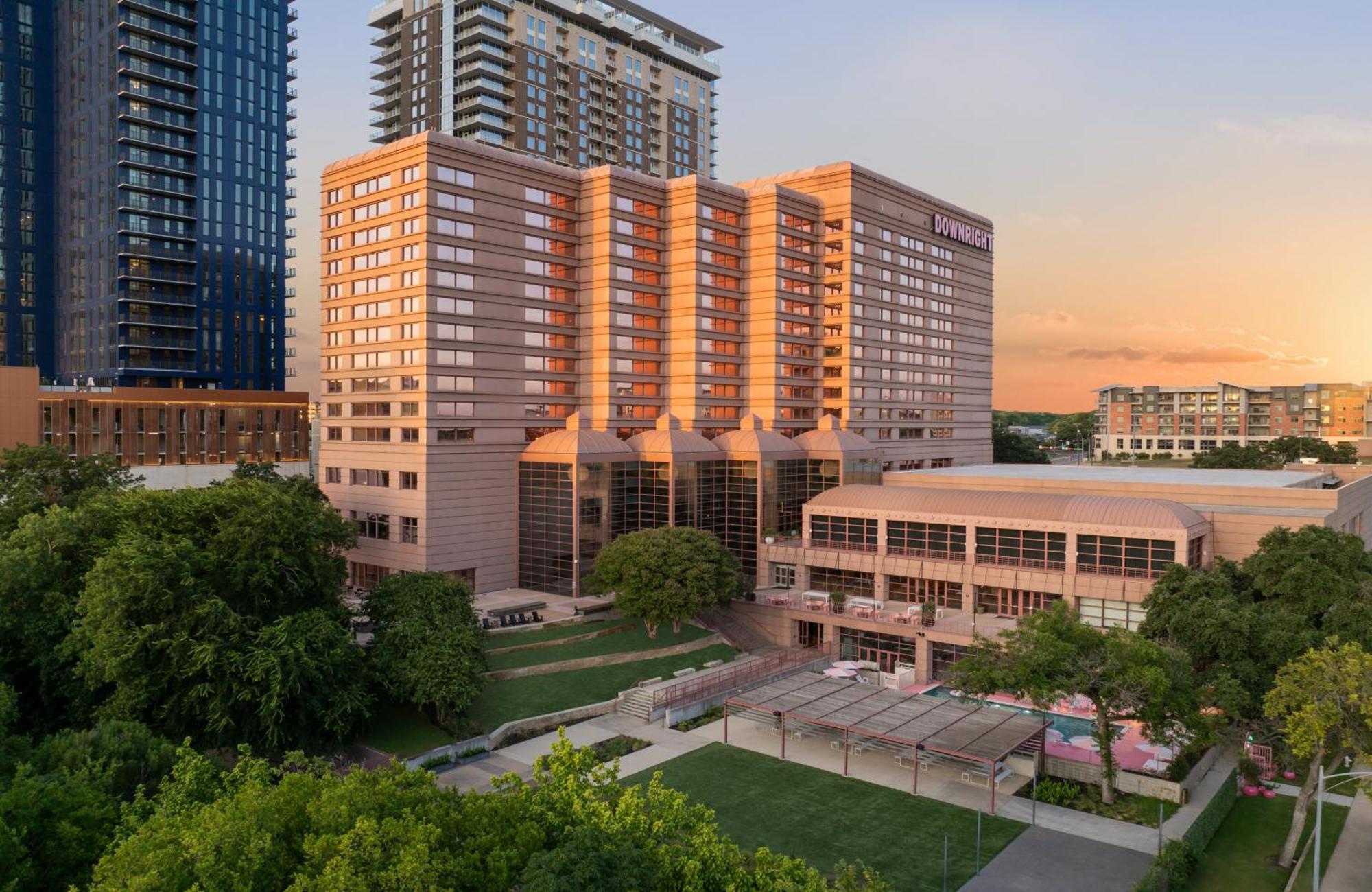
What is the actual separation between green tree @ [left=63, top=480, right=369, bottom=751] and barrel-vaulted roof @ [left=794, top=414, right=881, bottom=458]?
189 ft

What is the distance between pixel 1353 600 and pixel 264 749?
2238 inches

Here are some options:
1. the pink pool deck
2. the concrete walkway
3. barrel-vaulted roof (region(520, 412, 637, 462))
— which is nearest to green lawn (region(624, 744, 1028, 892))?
Result: the concrete walkway

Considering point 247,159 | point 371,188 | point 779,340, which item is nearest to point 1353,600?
point 779,340

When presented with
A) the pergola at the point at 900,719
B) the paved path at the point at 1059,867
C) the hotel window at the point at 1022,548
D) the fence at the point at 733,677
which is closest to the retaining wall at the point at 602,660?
the fence at the point at 733,677

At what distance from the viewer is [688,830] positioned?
82.0ft

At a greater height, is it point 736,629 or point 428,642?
point 428,642

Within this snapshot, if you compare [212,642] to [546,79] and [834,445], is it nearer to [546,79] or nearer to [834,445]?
[834,445]

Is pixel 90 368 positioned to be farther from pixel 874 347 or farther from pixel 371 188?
pixel 874 347

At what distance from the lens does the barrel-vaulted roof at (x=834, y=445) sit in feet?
313

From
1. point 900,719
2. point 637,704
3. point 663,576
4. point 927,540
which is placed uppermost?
point 927,540

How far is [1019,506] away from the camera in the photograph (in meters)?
72.3

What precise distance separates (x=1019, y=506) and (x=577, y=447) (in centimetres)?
3798

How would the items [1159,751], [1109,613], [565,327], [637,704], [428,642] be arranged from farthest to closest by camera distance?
[565,327]
[1109,613]
[637,704]
[428,642]
[1159,751]

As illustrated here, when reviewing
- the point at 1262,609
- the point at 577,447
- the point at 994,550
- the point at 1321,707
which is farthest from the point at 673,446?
the point at 1321,707
